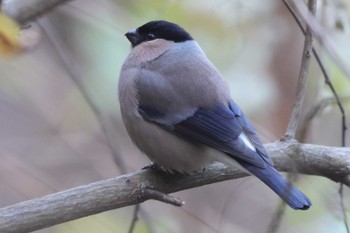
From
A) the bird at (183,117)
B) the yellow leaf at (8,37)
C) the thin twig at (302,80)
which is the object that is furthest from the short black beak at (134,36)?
the thin twig at (302,80)

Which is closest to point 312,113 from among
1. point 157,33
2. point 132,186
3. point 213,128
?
point 213,128

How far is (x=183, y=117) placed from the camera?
2744mm

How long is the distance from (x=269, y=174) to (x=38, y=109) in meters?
2.23

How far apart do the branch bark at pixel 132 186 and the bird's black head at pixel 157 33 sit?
1.83 feet

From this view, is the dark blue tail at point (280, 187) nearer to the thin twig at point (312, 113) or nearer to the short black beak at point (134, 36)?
the thin twig at point (312, 113)

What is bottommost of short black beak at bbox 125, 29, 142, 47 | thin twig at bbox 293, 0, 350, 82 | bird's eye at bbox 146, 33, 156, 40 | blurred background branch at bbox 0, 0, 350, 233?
blurred background branch at bbox 0, 0, 350, 233

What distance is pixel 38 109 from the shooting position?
14.8ft

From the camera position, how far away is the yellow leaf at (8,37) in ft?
8.20

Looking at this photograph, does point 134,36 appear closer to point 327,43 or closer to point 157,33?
point 157,33

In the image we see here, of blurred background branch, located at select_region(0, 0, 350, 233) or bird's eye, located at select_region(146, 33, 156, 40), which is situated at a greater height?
bird's eye, located at select_region(146, 33, 156, 40)

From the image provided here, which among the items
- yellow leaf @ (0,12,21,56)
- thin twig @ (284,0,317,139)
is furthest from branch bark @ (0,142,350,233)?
yellow leaf @ (0,12,21,56)

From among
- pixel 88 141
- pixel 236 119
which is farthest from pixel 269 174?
pixel 88 141

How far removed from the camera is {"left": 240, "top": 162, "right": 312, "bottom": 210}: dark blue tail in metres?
2.50

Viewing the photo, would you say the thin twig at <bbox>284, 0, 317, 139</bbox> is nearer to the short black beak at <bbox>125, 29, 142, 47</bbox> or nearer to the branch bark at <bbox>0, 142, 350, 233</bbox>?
the branch bark at <bbox>0, 142, 350, 233</bbox>
